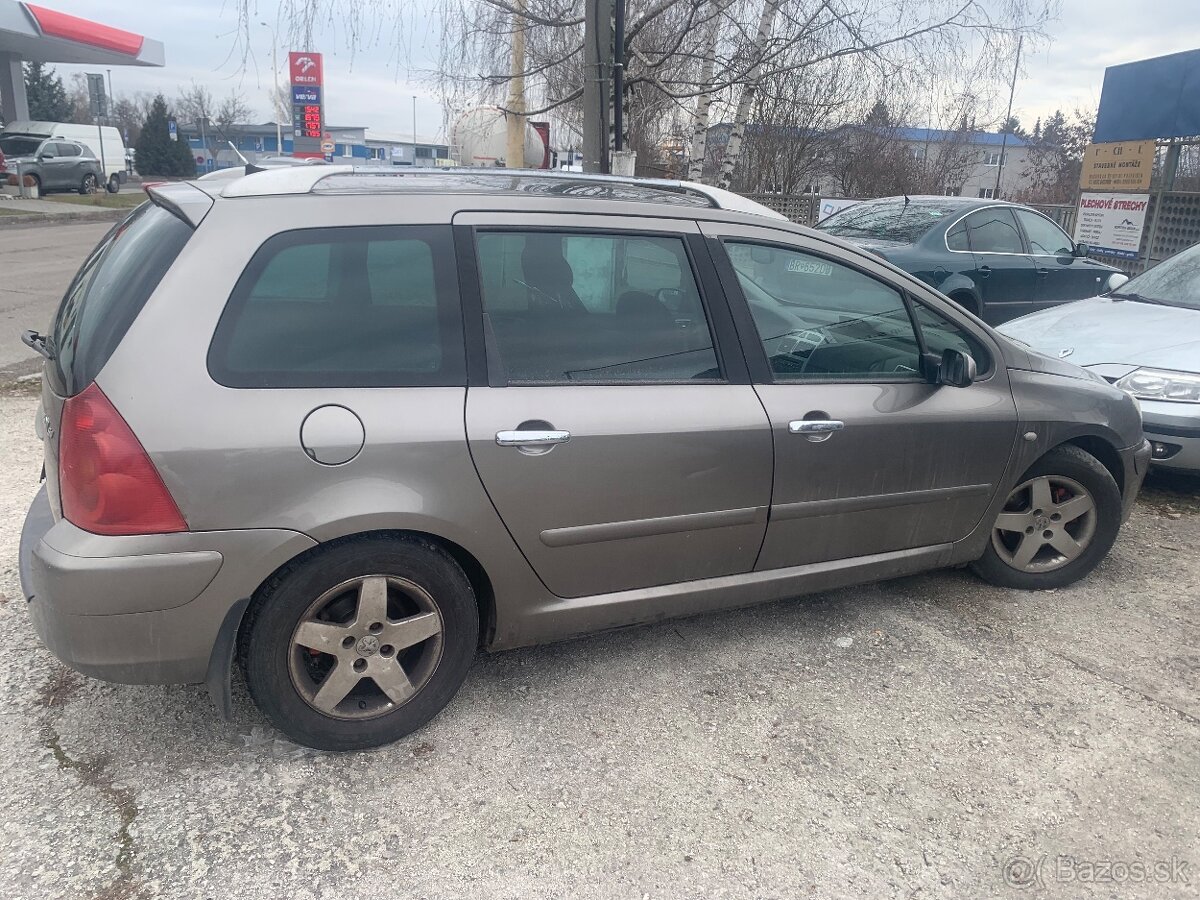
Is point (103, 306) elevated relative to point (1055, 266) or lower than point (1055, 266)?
elevated

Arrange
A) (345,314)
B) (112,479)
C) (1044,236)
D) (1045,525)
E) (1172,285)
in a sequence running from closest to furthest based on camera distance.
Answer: (112,479)
(345,314)
(1045,525)
(1172,285)
(1044,236)

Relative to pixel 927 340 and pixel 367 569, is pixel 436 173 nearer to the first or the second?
pixel 367 569

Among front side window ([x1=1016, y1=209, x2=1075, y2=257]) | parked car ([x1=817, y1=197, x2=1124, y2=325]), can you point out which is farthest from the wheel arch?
front side window ([x1=1016, y1=209, x2=1075, y2=257])

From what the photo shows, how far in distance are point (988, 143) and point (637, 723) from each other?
51.8 metres

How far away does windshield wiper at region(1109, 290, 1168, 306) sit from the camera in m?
5.98

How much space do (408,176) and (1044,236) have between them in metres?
7.96

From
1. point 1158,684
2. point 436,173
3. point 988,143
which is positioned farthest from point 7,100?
point 988,143

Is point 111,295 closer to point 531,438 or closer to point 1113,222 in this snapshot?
point 531,438

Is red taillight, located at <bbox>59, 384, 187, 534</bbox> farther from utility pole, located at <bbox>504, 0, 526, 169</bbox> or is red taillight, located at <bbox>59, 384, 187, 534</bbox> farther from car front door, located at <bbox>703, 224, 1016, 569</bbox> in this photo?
utility pole, located at <bbox>504, 0, 526, 169</bbox>

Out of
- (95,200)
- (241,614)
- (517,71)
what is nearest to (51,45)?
(95,200)

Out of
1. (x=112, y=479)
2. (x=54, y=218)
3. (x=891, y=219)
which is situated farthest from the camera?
(x=54, y=218)

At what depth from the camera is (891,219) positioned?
351 inches

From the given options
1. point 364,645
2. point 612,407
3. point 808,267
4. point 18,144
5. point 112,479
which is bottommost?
point 364,645

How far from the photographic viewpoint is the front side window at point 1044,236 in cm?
898
